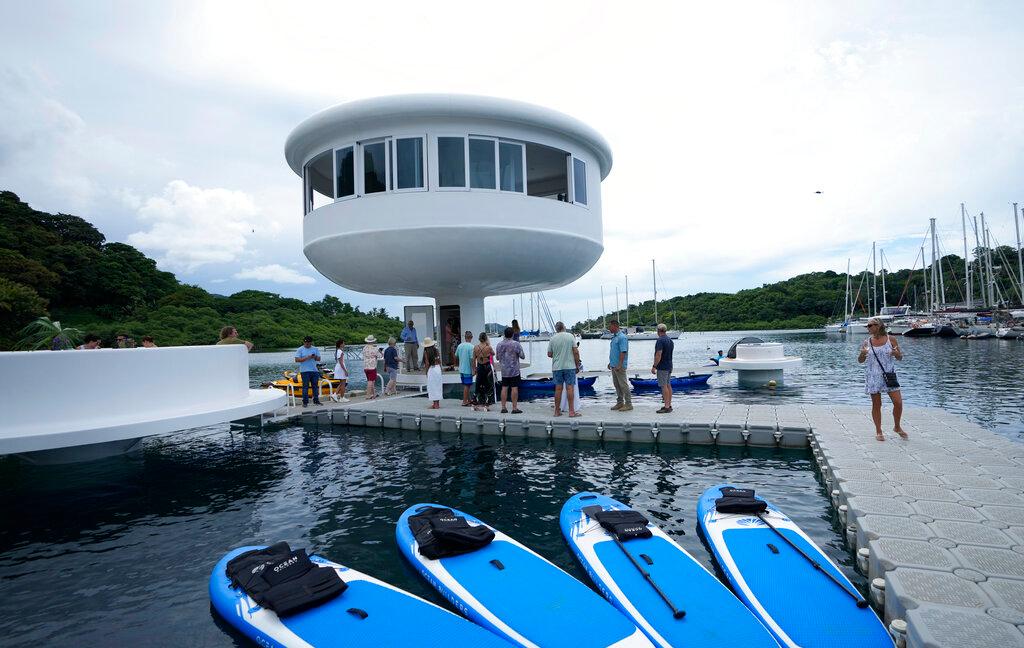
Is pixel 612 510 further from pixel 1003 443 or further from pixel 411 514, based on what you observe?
pixel 1003 443

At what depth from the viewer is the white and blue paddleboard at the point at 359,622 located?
172 inches

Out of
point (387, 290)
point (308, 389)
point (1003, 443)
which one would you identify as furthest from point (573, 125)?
point (1003, 443)

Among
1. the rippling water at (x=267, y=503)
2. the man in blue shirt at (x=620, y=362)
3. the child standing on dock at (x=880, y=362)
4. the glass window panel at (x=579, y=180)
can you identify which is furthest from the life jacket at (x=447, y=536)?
the glass window panel at (x=579, y=180)

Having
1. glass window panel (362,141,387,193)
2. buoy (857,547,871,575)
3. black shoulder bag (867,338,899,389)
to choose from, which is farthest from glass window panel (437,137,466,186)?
buoy (857,547,871,575)

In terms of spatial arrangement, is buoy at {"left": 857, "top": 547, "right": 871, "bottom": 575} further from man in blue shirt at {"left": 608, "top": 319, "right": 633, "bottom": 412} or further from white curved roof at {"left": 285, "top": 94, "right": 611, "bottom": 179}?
white curved roof at {"left": 285, "top": 94, "right": 611, "bottom": 179}

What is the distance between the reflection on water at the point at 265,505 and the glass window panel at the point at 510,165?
7567 millimetres

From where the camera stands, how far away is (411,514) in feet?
23.1

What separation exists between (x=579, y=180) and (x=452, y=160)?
14.4 ft

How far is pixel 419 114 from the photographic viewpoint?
15.0m

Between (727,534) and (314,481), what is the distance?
6.87m

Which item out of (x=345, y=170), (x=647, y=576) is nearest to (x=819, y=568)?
(x=647, y=576)

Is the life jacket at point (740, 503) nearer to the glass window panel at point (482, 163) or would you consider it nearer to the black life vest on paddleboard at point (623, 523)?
the black life vest on paddleboard at point (623, 523)

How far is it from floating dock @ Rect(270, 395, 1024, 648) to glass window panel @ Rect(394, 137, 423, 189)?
20.6ft

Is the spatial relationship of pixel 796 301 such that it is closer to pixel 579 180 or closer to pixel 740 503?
pixel 579 180
